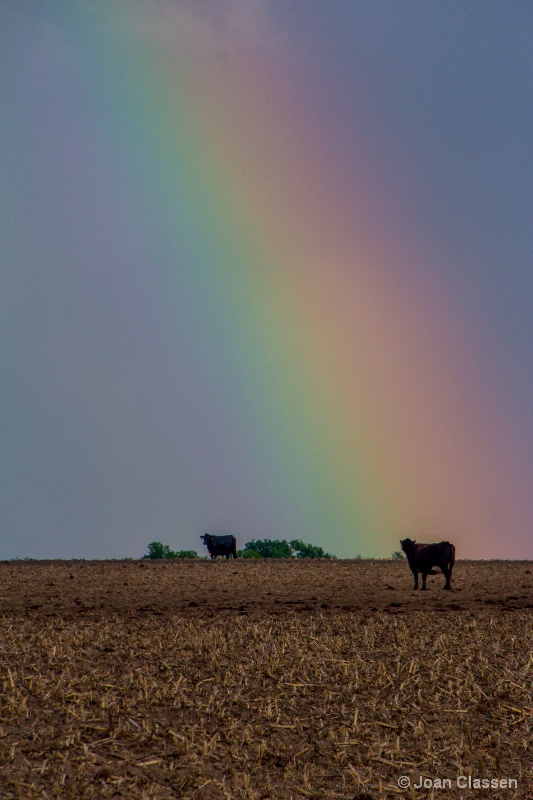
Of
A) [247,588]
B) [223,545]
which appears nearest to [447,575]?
[247,588]

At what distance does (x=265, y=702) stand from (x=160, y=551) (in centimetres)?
4282

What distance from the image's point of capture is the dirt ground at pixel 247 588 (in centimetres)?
2103

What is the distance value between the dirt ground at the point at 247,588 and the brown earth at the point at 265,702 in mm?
396

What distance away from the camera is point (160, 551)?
53844mm

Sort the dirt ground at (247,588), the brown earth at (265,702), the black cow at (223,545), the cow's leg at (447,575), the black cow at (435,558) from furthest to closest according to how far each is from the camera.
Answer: the black cow at (223,545) → the black cow at (435,558) → the cow's leg at (447,575) → the dirt ground at (247,588) → the brown earth at (265,702)

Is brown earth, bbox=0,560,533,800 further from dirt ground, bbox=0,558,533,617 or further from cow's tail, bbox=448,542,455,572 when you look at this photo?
cow's tail, bbox=448,542,455,572

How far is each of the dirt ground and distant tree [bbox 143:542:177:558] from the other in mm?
17435

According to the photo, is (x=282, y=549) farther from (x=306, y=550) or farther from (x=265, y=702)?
(x=265, y=702)

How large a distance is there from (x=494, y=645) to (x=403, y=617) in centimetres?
341

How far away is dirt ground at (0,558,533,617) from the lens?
21031mm

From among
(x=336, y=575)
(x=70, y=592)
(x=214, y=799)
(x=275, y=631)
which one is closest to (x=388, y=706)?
(x=214, y=799)

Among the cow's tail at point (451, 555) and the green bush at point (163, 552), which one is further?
the green bush at point (163, 552)

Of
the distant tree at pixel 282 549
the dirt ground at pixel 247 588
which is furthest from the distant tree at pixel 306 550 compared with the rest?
the dirt ground at pixel 247 588

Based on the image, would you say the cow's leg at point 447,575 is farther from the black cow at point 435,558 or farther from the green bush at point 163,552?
the green bush at point 163,552
